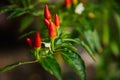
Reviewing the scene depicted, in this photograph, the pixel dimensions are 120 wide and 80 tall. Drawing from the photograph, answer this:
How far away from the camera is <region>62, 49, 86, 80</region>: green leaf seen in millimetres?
1058

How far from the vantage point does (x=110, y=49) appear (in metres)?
2.56

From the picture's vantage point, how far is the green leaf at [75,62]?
3.47ft

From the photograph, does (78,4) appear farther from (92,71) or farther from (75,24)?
(92,71)

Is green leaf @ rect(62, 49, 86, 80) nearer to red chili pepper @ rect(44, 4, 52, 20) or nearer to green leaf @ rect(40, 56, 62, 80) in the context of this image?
green leaf @ rect(40, 56, 62, 80)

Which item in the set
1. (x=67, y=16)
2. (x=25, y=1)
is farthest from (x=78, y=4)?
(x=25, y=1)

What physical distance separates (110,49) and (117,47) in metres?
0.06

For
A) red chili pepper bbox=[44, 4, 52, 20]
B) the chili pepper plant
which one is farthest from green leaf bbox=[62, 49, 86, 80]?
red chili pepper bbox=[44, 4, 52, 20]

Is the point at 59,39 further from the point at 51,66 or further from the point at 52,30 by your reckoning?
the point at 51,66

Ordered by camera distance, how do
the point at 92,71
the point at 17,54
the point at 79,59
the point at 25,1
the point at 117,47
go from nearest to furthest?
the point at 79,59, the point at 25,1, the point at 117,47, the point at 17,54, the point at 92,71

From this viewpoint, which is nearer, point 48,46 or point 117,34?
point 48,46

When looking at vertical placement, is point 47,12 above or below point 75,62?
above

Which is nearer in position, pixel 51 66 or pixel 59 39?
pixel 51 66

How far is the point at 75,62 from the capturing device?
108cm

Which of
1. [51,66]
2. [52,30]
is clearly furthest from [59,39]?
[51,66]
